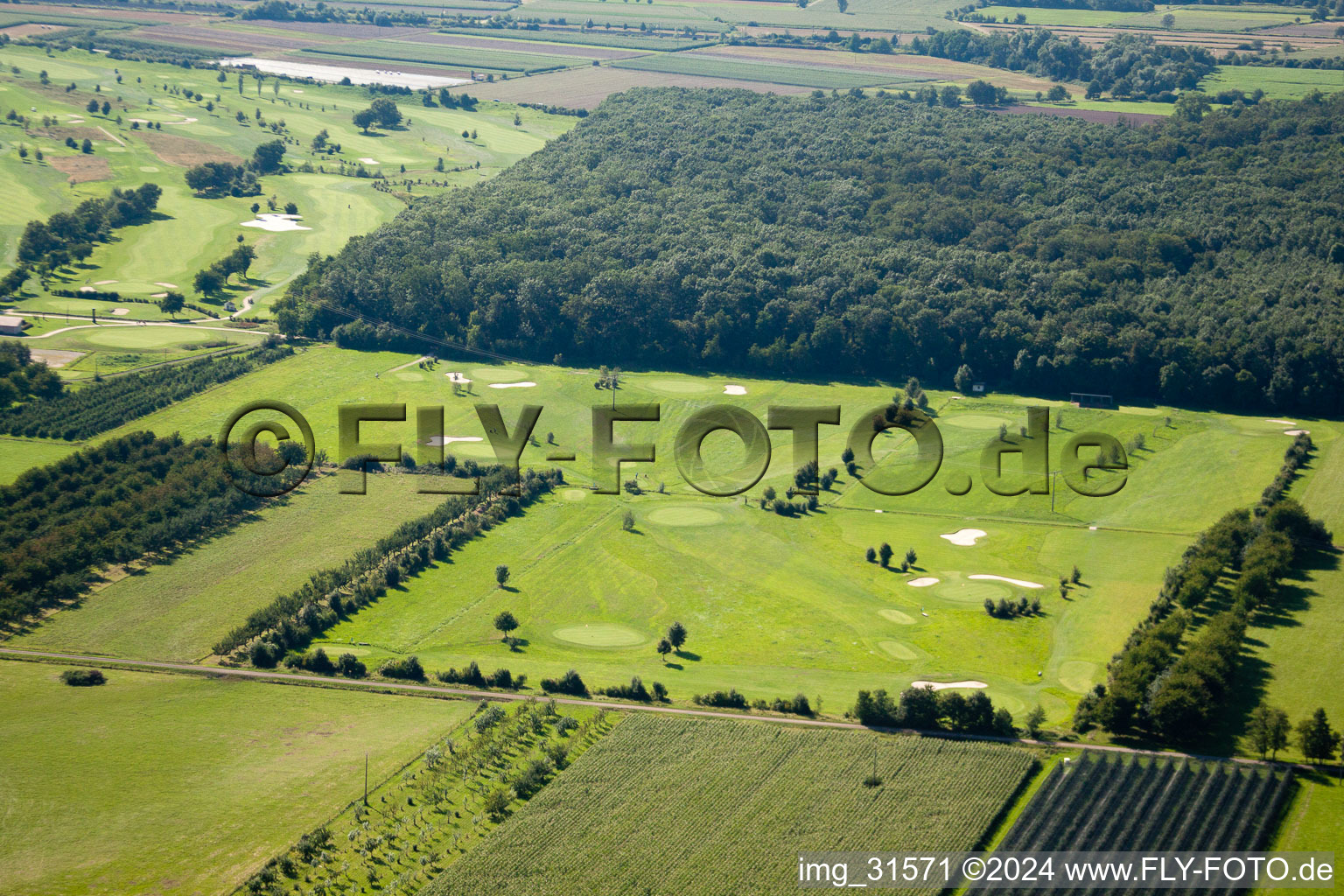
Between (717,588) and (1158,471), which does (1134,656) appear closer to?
(717,588)

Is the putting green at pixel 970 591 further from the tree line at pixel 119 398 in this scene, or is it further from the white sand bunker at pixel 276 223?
the white sand bunker at pixel 276 223

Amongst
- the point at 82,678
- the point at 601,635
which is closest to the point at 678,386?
the point at 601,635

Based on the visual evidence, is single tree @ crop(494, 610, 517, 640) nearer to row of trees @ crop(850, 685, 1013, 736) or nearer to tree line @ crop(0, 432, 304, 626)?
row of trees @ crop(850, 685, 1013, 736)

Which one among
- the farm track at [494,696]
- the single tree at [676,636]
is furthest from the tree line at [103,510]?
the single tree at [676,636]

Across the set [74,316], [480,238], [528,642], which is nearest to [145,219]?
[74,316]

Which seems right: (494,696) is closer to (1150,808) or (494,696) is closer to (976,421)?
(1150,808)

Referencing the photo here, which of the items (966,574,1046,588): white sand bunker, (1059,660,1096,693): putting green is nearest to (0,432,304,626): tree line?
(966,574,1046,588): white sand bunker
